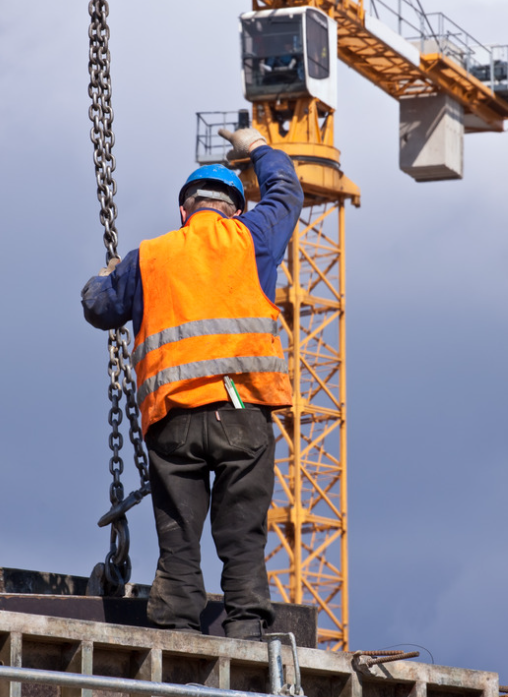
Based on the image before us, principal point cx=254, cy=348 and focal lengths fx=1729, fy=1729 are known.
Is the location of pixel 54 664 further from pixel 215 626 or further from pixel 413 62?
pixel 413 62

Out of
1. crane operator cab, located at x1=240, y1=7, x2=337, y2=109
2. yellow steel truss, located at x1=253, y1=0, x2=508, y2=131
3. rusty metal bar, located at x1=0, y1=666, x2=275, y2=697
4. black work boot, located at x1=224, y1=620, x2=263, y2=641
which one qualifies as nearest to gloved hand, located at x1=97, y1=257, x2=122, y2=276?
black work boot, located at x1=224, y1=620, x2=263, y2=641

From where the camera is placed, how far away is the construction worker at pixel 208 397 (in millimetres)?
6918

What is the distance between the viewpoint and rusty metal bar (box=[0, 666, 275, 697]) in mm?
5109

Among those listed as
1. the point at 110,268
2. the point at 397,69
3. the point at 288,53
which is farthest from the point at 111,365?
the point at 397,69

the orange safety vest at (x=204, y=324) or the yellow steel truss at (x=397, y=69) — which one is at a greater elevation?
the yellow steel truss at (x=397, y=69)

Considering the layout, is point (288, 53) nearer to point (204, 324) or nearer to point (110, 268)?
point (110, 268)

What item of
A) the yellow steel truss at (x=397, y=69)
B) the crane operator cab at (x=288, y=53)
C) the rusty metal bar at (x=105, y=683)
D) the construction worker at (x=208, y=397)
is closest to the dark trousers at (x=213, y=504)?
the construction worker at (x=208, y=397)

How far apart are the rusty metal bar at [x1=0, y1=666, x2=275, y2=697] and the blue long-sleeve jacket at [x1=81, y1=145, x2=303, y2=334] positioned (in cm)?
226

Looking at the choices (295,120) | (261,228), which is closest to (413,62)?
(295,120)

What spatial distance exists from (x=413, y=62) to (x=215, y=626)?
38.9 meters

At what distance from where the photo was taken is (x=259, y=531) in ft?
23.1

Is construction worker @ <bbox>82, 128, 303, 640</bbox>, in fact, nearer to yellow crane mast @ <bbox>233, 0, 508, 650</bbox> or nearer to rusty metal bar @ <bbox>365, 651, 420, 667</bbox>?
rusty metal bar @ <bbox>365, 651, 420, 667</bbox>

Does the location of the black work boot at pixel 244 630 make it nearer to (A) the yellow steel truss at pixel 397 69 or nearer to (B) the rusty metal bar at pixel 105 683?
(B) the rusty metal bar at pixel 105 683

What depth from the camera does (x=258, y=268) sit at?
725 centimetres
